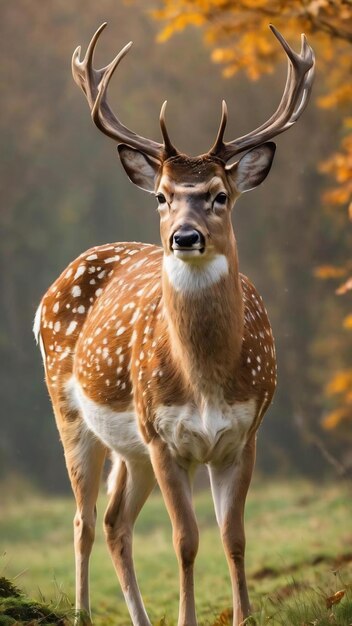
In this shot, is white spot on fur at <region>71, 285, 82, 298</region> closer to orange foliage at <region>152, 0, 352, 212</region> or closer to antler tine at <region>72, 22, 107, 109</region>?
antler tine at <region>72, 22, 107, 109</region>

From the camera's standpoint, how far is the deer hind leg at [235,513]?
5129 millimetres

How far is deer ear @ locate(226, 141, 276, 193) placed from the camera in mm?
5246

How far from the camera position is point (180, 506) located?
517cm

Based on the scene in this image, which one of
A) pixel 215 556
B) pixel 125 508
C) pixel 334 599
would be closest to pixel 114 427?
pixel 125 508

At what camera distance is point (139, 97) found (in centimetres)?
1856

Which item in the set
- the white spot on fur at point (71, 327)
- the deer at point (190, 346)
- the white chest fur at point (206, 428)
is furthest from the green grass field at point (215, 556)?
the white spot on fur at point (71, 327)

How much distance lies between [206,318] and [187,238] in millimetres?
455

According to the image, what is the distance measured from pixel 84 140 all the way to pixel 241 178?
14.0 meters

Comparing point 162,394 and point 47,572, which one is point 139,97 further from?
point 162,394

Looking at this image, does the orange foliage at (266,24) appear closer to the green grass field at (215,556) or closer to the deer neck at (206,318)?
the deer neck at (206,318)

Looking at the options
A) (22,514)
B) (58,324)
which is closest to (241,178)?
(58,324)

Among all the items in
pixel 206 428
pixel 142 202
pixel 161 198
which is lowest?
pixel 206 428

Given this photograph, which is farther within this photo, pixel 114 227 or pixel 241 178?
pixel 114 227

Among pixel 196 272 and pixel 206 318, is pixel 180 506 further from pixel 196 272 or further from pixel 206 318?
pixel 196 272
